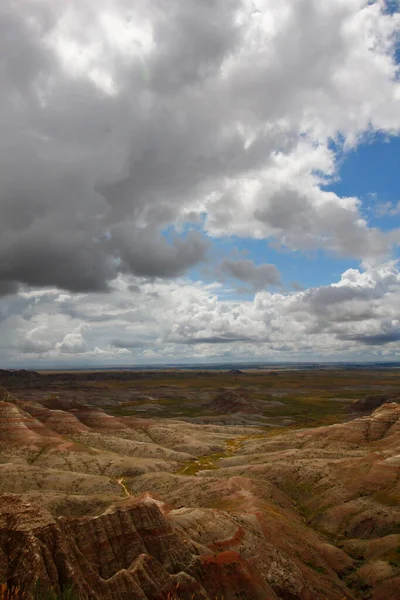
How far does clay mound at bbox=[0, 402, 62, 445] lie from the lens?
305ft

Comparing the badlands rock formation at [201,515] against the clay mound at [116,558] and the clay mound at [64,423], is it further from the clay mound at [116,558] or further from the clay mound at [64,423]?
the clay mound at [64,423]

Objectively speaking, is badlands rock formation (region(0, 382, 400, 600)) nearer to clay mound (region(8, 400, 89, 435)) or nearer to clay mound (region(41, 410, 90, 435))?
clay mound (region(41, 410, 90, 435))

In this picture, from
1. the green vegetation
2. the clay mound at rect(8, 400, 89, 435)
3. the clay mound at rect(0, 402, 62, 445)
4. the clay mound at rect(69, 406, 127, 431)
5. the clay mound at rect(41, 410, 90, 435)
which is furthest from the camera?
the clay mound at rect(69, 406, 127, 431)

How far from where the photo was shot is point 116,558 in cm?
3512

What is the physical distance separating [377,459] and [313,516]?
16547mm

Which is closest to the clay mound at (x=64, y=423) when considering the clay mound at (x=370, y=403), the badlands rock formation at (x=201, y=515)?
the badlands rock formation at (x=201, y=515)

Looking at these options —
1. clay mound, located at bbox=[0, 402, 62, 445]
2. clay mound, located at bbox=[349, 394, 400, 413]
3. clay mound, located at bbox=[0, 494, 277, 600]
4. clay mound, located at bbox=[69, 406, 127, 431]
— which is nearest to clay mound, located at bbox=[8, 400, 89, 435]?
clay mound, located at bbox=[69, 406, 127, 431]

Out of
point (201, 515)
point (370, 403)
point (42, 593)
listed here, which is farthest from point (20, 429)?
point (370, 403)

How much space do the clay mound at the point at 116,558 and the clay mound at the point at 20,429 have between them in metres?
63.0

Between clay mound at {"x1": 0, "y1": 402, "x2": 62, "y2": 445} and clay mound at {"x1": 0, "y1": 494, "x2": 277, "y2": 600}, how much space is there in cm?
6304

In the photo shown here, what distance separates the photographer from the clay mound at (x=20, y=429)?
92.9 metres

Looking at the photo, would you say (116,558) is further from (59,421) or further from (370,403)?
(370,403)

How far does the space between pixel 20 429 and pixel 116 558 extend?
2787 inches

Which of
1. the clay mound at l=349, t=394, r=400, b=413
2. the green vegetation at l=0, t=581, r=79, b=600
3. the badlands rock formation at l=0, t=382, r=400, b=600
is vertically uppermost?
the green vegetation at l=0, t=581, r=79, b=600
